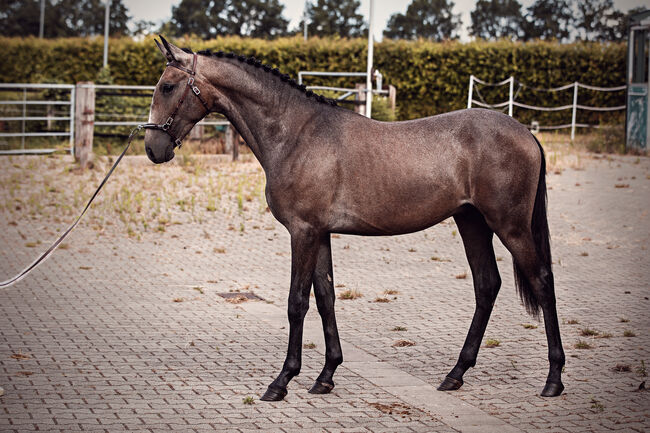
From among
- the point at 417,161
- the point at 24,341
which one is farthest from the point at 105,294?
the point at 417,161

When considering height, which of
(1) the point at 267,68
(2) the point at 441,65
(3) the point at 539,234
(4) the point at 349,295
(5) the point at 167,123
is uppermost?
(2) the point at 441,65

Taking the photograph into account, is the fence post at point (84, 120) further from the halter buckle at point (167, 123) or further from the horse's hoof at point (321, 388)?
the horse's hoof at point (321, 388)

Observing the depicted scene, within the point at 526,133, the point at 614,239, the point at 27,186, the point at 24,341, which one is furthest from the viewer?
the point at 27,186

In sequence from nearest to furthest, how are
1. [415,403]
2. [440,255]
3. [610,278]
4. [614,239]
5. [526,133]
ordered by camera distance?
1. [415,403]
2. [526,133]
3. [610,278]
4. [440,255]
5. [614,239]

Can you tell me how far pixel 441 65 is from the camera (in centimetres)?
3000

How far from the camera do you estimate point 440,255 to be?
37.1 feet

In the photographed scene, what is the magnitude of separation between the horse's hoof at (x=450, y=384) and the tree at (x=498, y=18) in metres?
45.4

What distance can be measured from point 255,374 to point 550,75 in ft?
85.9

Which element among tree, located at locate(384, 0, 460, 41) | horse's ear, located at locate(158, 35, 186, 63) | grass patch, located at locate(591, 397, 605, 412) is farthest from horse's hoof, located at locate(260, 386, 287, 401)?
tree, located at locate(384, 0, 460, 41)

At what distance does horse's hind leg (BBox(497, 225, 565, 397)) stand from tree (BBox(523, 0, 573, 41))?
41.6 metres

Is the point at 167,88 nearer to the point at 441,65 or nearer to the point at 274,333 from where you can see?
the point at 274,333

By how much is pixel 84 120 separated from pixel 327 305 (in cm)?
1319

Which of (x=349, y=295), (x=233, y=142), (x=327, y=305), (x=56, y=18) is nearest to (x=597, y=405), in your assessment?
(x=327, y=305)

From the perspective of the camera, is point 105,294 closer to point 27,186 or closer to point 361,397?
point 361,397
